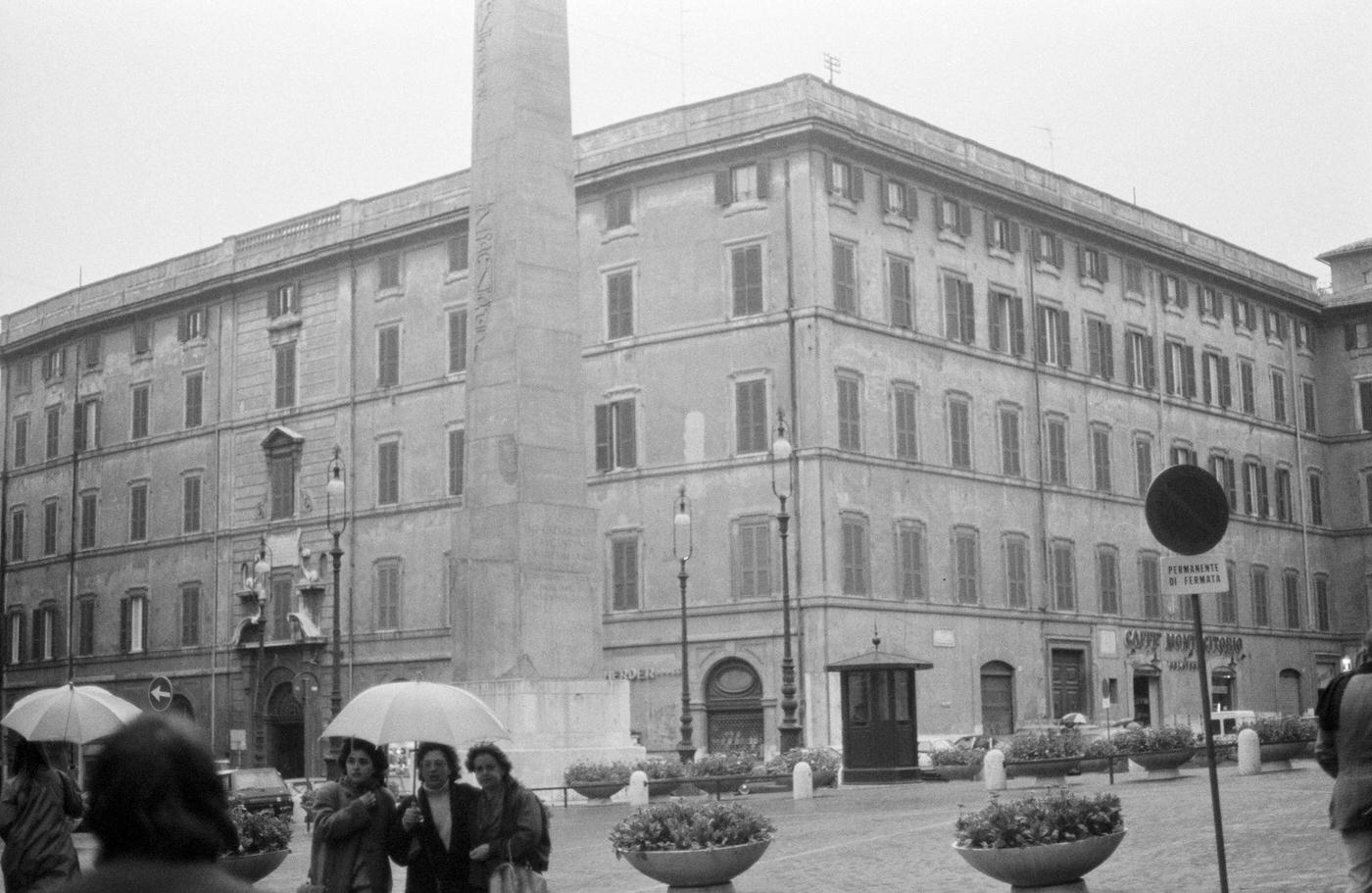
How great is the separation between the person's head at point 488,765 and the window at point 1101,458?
44305 mm

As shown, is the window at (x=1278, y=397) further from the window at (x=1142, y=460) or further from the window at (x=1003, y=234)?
the window at (x=1003, y=234)

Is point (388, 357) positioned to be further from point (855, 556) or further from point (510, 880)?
point (510, 880)

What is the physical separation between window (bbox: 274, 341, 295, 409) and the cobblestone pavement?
29.1 metres

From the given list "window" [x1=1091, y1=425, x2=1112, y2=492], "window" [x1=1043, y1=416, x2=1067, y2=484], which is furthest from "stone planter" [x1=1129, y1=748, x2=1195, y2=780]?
"window" [x1=1091, y1=425, x2=1112, y2=492]

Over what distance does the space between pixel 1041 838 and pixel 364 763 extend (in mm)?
5305

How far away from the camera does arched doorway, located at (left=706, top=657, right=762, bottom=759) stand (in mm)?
43594

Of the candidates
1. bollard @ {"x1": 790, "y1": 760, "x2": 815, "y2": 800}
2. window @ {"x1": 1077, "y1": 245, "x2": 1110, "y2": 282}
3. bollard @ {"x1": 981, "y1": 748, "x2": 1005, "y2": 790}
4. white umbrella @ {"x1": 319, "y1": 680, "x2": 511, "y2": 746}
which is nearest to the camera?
white umbrella @ {"x1": 319, "y1": 680, "x2": 511, "y2": 746}

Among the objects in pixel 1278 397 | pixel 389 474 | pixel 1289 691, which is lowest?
pixel 1289 691

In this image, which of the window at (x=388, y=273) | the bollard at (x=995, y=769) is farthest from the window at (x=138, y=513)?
the bollard at (x=995, y=769)

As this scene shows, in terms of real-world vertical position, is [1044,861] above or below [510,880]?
below

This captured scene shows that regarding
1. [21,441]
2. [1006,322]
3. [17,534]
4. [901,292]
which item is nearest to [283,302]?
[21,441]

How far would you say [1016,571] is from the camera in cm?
4941

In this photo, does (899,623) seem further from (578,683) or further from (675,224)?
(578,683)

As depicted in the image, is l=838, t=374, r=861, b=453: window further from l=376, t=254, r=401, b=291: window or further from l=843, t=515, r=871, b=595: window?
l=376, t=254, r=401, b=291: window
